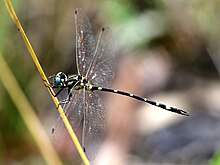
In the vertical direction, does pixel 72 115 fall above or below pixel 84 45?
below

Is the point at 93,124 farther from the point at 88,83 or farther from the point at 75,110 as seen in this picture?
the point at 88,83

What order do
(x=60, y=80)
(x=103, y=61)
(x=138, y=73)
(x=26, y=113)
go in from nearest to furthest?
(x=60, y=80) → (x=103, y=61) → (x=26, y=113) → (x=138, y=73)

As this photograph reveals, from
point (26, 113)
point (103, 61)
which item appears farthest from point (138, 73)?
point (103, 61)

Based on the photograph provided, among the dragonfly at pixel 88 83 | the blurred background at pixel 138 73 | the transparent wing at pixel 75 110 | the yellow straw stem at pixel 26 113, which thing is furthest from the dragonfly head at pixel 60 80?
the blurred background at pixel 138 73

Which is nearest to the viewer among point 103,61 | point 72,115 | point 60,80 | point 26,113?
point 72,115

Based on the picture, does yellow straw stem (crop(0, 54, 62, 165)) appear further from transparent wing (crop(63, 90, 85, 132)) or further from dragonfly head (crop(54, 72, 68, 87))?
transparent wing (crop(63, 90, 85, 132))

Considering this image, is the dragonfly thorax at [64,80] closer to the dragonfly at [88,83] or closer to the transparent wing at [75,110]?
the dragonfly at [88,83]

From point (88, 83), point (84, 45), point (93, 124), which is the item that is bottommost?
point (93, 124)

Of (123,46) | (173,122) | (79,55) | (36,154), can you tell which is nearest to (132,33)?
(123,46)
